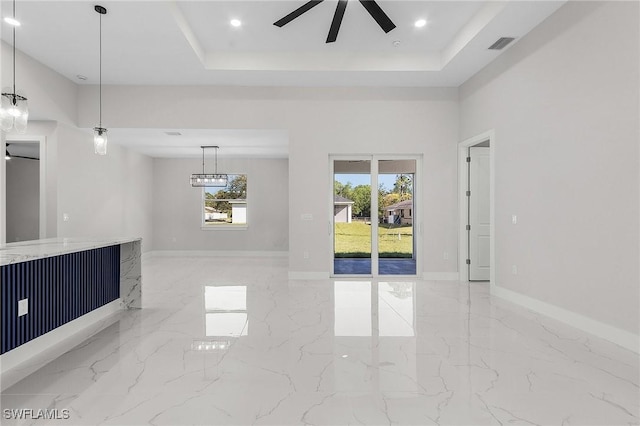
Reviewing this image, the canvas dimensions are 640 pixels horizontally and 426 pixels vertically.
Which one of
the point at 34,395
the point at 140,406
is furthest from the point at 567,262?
the point at 34,395

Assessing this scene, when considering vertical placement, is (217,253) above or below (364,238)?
below

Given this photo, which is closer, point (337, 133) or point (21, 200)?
point (337, 133)

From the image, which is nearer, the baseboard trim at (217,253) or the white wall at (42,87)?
the white wall at (42,87)

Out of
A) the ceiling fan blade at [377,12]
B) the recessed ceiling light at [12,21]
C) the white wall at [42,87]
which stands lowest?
the white wall at [42,87]

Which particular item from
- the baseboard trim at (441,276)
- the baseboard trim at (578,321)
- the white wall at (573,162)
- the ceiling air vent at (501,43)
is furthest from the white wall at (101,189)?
the baseboard trim at (578,321)

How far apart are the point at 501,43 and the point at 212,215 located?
7.60m

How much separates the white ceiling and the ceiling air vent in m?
0.09

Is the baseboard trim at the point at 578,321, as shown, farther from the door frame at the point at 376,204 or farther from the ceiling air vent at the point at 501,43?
the ceiling air vent at the point at 501,43

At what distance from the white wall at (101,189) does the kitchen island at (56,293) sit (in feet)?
7.96

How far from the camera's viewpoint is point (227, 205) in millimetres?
9336

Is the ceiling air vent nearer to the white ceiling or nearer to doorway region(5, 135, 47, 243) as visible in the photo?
the white ceiling

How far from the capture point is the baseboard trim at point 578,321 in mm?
2887

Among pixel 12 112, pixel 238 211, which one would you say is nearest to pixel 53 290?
pixel 12 112

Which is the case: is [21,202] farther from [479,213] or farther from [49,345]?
[479,213]
